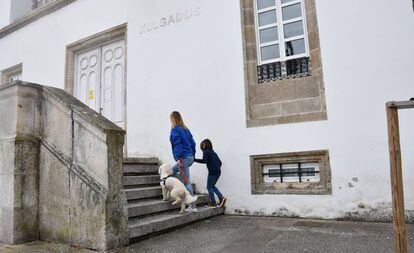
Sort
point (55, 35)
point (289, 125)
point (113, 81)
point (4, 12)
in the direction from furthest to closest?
point (4, 12) → point (55, 35) → point (113, 81) → point (289, 125)

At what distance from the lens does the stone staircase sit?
443 centimetres

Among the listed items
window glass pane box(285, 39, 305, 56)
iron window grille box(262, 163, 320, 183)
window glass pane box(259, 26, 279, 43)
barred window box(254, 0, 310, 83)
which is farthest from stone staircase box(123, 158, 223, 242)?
window glass pane box(259, 26, 279, 43)

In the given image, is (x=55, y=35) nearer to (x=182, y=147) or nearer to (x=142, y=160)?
(x=142, y=160)

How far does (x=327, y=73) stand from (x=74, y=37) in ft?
22.8

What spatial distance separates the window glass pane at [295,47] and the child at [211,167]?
2.32m

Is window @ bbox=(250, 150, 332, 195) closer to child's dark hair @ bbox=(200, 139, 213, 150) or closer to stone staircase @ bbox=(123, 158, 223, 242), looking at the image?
child's dark hair @ bbox=(200, 139, 213, 150)

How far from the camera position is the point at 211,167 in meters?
6.09

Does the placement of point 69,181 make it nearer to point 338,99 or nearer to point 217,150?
point 217,150

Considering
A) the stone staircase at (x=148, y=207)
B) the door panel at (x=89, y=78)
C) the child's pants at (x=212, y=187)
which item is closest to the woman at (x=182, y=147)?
the stone staircase at (x=148, y=207)

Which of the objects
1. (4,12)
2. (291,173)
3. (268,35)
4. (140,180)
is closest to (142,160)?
(140,180)

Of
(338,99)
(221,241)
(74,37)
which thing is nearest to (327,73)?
(338,99)

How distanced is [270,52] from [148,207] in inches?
149

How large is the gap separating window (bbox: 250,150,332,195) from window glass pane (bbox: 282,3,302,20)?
8.77ft

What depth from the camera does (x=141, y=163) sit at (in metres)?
6.67
